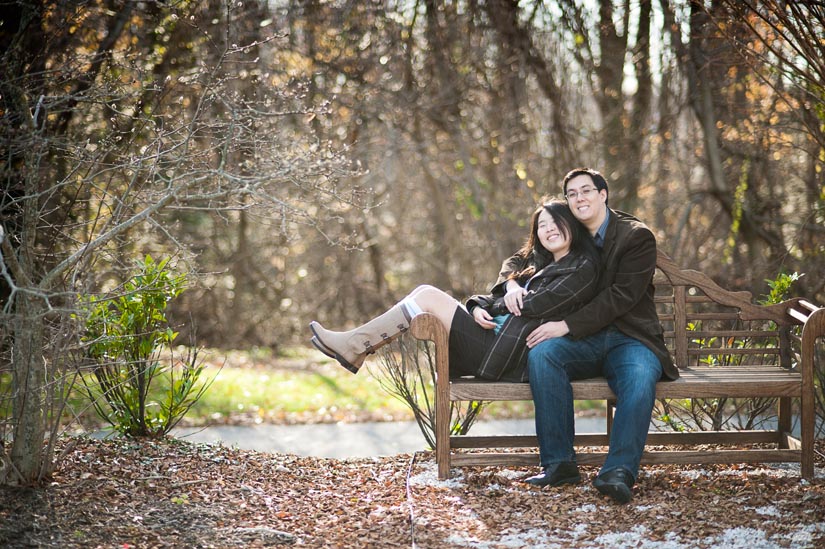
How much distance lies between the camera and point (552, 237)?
13.0 ft

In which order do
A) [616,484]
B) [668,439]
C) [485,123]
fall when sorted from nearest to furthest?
[616,484] < [668,439] < [485,123]

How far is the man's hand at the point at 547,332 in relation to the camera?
12.3 ft

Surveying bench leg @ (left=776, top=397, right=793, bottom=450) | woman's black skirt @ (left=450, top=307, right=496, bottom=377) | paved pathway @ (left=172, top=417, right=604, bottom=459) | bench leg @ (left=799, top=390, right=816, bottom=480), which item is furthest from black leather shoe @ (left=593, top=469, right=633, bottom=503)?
paved pathway @ (left=172, top=417, right=604, bottom=459)

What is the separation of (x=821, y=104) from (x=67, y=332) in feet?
13.5

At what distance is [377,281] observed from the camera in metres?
10.9

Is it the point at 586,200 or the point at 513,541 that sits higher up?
the point at 586,200

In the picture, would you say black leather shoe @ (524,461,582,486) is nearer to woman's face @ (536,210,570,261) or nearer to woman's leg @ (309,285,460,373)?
woman's leg @ (309,285,460,373)

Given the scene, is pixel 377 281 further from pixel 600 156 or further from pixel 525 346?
pixel 525 346

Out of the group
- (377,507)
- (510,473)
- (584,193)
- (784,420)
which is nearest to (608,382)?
(510,473)

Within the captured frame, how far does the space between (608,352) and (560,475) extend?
626 mm

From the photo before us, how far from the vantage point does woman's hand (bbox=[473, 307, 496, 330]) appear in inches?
155

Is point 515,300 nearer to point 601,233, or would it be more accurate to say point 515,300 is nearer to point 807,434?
point 601,233

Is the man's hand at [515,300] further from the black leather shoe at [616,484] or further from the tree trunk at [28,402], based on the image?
the tree trunk at [28,402]

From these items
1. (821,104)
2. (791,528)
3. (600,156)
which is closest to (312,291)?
(600,156)
